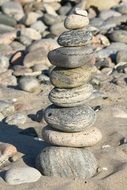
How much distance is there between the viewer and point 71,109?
7.00 m

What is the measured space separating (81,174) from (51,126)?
66 cm

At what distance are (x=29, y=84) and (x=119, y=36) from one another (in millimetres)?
3578

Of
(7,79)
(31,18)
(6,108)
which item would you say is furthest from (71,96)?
(31,18)

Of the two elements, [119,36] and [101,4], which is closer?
[119,36]

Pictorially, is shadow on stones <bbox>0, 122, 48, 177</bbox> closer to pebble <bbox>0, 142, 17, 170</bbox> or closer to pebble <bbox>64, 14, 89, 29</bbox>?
pebble <bbox>0, 142, 17, 170</bbox>

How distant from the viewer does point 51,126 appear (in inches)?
280

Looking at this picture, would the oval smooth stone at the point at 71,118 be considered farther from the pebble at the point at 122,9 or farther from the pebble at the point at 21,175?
the pebble at the point at 122,9

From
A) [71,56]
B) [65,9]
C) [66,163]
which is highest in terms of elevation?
[71,56]

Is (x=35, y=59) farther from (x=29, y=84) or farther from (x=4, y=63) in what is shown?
(x=29, y=84)

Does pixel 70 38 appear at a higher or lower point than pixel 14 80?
higher

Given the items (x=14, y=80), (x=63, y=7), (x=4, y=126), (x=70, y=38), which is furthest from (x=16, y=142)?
(x=63, y=7)

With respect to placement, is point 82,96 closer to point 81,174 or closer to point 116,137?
point 81,174

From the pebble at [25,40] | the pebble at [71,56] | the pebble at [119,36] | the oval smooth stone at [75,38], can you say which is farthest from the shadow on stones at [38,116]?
the pebble at [25,40]

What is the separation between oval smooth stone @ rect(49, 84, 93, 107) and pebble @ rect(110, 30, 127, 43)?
6.59 m
